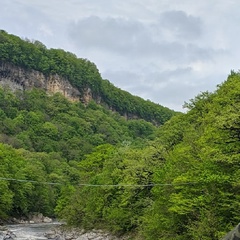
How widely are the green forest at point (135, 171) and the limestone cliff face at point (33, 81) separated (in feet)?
30.1

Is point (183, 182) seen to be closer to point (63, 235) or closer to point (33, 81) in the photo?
point (63, 235)

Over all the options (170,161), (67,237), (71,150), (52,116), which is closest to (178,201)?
(170,161)

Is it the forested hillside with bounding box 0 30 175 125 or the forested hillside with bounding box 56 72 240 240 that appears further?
the forested hillside with bounding box 0 30 175 125

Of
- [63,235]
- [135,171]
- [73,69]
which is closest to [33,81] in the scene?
[73,69]

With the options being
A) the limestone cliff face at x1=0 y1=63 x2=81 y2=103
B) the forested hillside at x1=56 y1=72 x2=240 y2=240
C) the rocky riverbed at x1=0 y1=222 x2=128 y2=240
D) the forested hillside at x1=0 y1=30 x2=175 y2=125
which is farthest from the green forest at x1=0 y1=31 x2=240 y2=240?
the forested hillside at x1=0 y1=30 x2=175 y2=125

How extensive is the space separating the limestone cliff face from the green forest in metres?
9.17

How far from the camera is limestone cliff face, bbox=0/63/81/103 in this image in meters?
148

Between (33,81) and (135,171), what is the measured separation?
12143cm

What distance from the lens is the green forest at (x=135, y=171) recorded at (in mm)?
23953

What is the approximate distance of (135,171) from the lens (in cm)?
3881

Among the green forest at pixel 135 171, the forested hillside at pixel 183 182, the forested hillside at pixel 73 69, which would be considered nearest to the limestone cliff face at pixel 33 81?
the forested hillside at pixel 73 69

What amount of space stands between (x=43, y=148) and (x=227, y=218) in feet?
330

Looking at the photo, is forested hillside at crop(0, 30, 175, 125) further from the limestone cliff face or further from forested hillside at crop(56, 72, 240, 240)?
forested hillside at crop(56, 72, 240, 240)

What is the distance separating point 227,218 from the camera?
23.9 m
